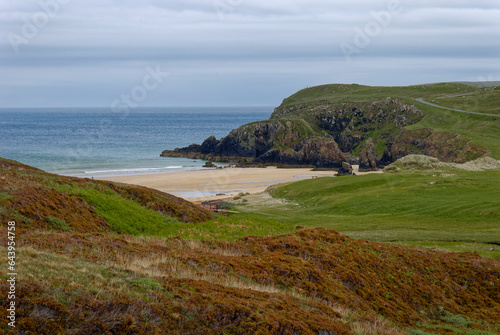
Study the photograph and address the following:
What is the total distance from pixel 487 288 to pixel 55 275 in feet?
55.9

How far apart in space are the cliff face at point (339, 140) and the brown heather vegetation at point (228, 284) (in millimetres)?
69048

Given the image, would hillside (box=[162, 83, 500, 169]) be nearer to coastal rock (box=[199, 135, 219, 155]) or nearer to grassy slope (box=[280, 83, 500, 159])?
coastal rock (box=[199, 135, 219, 155])

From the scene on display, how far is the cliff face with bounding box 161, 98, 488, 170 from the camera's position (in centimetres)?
9650

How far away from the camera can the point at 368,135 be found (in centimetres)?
12650

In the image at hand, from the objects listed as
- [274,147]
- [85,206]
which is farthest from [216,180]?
[85,206]

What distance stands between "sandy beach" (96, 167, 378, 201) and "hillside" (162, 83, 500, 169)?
32.6 ft

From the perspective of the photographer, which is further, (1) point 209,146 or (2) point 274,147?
(1) point 209,146

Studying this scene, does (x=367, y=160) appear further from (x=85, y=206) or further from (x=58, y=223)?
(x=58, y=223)

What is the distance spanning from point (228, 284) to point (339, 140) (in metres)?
121

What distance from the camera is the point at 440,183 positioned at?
48.1 metres

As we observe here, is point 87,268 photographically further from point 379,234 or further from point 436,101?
point 436,101

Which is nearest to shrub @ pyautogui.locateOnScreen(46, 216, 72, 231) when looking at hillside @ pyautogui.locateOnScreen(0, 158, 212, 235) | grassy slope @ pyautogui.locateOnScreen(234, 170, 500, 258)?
hillside @ pyautogui.locateOnScreen(0, 158, 212, 235)

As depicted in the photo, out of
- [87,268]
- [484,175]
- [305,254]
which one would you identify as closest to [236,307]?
[87,268]

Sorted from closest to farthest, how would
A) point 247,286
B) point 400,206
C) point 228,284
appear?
point 228,284, point 247,286, point 400,206
